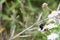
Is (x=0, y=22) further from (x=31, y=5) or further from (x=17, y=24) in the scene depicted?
(x=31, y=5)

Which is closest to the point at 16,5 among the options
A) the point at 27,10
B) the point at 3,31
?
the point at 27,10

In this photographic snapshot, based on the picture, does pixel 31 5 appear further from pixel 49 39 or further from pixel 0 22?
pixel 49 39

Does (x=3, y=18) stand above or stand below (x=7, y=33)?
above

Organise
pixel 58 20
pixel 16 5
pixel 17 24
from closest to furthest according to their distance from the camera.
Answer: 1. pixel 58 20
2. pixel 17 24
3. pixel 16 5

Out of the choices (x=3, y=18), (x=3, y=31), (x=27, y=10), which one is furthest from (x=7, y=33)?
(x=27, y=10)

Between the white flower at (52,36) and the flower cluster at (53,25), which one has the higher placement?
the flower cluster at (53,25)

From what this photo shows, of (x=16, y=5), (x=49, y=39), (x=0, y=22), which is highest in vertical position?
(x=16, y=5)

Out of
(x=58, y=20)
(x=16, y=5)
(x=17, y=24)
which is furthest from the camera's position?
(x=16, y=5)

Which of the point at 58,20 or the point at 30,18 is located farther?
the point at 30,18

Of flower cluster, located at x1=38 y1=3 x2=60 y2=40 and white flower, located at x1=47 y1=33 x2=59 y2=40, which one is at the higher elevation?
flower cluster, located at x1=38 y1=3 x2=60 y2=40
